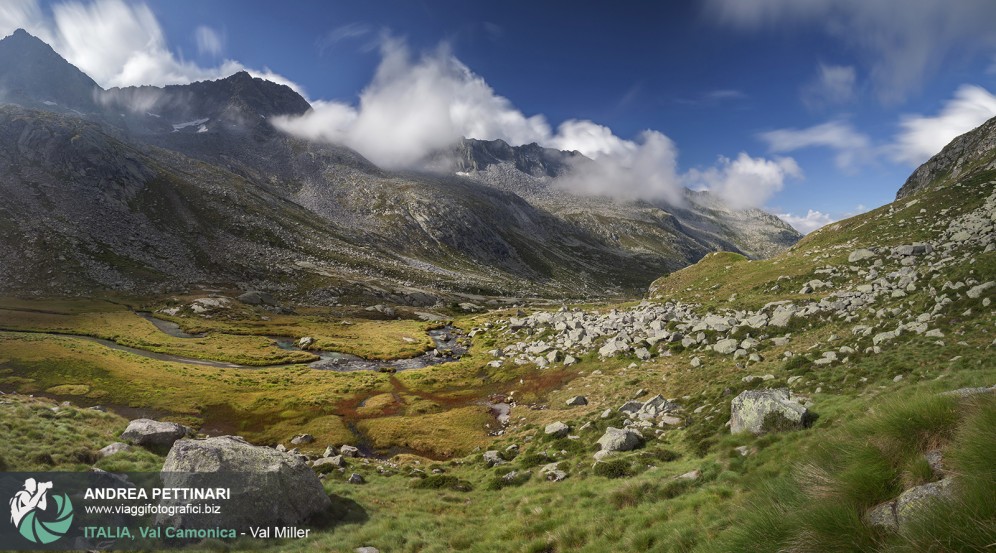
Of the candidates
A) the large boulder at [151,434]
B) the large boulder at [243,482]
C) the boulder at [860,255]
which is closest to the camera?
the large boulder at [243,482]

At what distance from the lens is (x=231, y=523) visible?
1595 cm

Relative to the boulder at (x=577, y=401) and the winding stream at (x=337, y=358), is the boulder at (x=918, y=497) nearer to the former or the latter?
the boulder at (x=577, y=401)

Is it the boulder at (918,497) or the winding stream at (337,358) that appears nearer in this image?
the boulder at (918,497)

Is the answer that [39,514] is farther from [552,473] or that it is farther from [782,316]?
[782,316]

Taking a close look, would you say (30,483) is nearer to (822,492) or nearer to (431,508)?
(431,508)

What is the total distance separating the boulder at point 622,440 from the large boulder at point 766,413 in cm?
530

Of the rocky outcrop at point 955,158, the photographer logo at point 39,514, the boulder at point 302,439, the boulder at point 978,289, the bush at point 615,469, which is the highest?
the rocky outcrop at point 955,158

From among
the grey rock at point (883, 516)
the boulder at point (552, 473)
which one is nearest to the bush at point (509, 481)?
the boulder at point (552, 473)

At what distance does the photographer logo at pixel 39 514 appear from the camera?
13.4 meters

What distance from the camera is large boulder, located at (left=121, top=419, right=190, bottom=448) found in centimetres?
2238

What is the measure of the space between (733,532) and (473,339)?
85.9m

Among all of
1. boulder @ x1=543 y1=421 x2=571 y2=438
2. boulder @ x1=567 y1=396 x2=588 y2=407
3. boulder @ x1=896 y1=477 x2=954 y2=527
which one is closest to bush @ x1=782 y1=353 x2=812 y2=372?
boulder @ x1=543 y1=421 x2=571 y2=438

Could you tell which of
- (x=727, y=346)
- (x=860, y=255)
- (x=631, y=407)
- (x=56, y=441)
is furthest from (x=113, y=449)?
(x=860, y=255)

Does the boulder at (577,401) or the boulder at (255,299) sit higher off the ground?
the boulder at (255,299)
